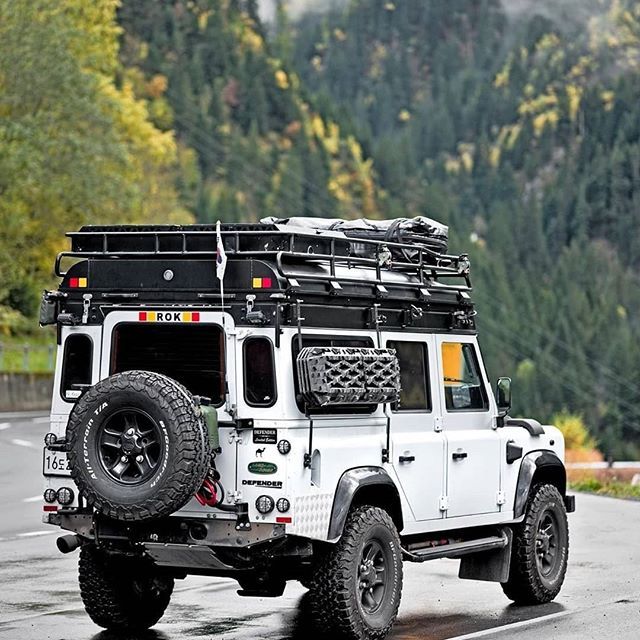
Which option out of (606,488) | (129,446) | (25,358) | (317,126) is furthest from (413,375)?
(317,126)

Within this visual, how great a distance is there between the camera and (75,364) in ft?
35.1

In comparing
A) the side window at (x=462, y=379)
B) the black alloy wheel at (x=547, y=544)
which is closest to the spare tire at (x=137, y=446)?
the side window at (x=462, y=379)

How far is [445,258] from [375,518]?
2324 millimetres

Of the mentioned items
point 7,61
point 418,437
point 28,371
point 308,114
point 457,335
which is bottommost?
point 418,437

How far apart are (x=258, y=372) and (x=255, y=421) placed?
31cm

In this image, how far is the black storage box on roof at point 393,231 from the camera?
11.9m

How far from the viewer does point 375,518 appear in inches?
416

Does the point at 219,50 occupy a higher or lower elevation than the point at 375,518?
higher

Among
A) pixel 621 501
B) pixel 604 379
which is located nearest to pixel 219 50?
pixel 604 379

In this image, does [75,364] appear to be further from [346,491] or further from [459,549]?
[459,549]

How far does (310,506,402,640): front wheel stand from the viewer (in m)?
10.3

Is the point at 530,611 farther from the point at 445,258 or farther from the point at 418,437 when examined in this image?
the point at 445,258

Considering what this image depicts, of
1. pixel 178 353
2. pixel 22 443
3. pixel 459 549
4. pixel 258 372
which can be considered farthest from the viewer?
pixel 22 443

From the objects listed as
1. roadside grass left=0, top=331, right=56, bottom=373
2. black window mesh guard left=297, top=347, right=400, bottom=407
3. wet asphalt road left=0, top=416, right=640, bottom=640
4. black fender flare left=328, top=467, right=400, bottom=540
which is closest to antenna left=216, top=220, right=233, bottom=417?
black window mesh guard left=297, top=347, right=400, bottom=407
